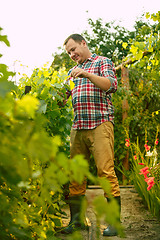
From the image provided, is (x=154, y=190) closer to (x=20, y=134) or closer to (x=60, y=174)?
(x=60, y=174)

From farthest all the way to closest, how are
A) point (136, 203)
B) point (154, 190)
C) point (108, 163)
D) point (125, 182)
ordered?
point (125, 182) < point (136, 203) < point (154, 190) < point (108, 163)

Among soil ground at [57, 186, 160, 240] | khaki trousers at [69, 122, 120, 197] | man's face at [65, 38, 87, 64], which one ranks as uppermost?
man's face at [65, 38, 87, 64]

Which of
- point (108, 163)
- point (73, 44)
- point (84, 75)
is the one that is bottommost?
point (108, 163)

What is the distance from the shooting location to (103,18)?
54.5 feet

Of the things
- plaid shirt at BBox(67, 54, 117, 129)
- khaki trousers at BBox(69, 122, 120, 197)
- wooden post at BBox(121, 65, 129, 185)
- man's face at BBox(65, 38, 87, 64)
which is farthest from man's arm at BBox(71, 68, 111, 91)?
wooden post at BBox(121, 65, 129, 185)

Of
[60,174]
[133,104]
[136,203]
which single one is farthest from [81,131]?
[133,104]

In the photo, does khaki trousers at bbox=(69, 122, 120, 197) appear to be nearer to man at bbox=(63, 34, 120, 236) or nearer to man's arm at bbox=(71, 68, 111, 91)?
man at bbox=(63, 34, 120, 236)

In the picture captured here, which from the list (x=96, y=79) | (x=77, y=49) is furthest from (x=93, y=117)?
(x=77, y=49)

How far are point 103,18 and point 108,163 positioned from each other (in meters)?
15.5

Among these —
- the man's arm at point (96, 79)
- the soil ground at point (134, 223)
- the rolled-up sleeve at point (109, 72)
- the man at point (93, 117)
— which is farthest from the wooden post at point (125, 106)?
the man's arm at point (96, 79)

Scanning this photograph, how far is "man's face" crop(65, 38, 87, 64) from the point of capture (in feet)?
8.83

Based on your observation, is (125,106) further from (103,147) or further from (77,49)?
(103,147)

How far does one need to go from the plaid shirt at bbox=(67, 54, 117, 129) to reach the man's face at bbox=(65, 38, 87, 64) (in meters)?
0.14

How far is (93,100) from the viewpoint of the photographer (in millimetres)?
2605
